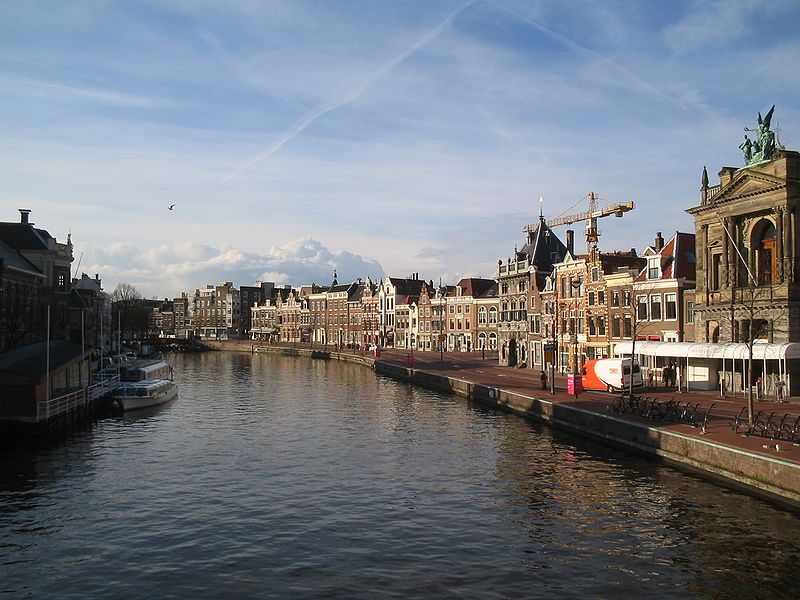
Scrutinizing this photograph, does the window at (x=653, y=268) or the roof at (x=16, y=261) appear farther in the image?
the roof at (x=16, y=261)

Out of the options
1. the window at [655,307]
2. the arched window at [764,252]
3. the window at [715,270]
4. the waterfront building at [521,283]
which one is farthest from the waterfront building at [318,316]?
the arched window at [764,252]

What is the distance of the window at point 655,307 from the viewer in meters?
63.6

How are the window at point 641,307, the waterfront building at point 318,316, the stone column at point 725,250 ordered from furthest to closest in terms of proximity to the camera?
the waterfront building at point 318,316 → the window at point 641,307 → the stone column at point 725,250

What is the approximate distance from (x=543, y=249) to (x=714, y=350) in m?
42.9

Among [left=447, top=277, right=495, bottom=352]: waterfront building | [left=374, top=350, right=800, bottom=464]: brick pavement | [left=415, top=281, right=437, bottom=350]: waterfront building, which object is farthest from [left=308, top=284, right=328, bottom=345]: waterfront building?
[left=374, top=350, right=800, bottom=464]: brick pavement

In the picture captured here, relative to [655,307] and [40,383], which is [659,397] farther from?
[40,383]

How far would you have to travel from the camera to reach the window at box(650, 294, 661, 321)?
6362 centimetres

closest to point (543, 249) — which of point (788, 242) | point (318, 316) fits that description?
point (788, 242)

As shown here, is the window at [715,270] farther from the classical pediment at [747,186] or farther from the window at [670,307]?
the window at [670,307]

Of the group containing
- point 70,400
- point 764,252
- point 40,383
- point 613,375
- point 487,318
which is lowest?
point 70,400

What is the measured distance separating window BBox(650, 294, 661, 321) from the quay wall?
17443mm

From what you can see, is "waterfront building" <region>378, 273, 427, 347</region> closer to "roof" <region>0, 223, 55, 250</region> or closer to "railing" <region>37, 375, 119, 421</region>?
"roof" <region>0, 223, 55, 250</region>

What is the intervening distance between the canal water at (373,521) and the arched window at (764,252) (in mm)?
21251

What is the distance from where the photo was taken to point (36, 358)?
47.1 m
